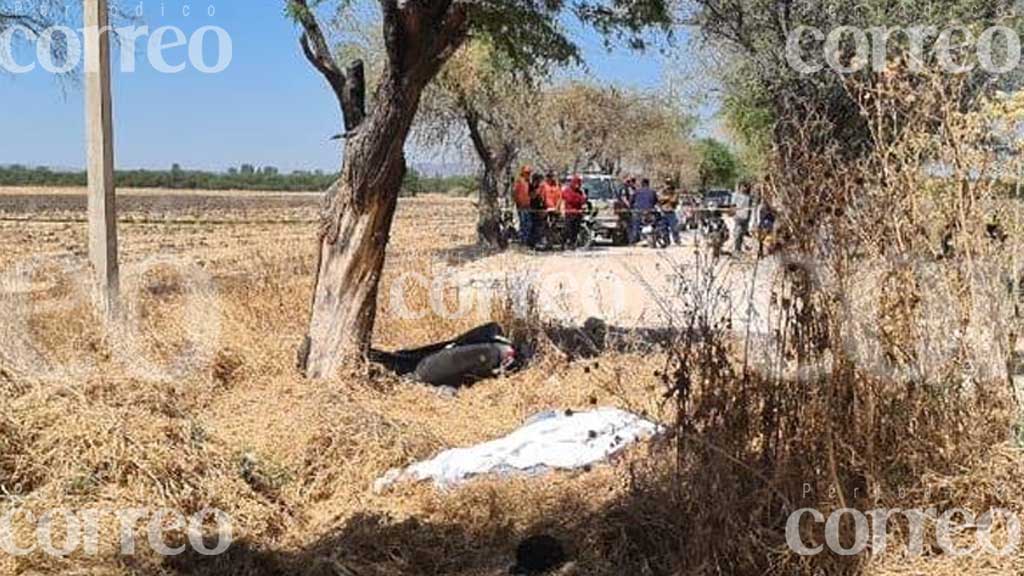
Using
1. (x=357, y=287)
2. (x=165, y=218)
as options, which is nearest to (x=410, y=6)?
(x=357, y=287)

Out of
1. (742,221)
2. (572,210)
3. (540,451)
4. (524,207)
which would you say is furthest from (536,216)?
(540,451)

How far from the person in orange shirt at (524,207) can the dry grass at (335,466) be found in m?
13.2

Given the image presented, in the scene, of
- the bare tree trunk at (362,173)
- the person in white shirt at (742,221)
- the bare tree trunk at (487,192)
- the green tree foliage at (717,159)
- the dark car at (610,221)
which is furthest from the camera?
the green tree foliage at (717,159)

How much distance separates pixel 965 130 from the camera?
4078 millimetres

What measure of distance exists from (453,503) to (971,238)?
2706 mm

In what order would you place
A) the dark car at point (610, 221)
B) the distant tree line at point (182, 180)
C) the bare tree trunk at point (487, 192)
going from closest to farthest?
the bare tree trunk at point (487, 192), the dark car at point (610, 221), the distant tree line at point (182, 180)

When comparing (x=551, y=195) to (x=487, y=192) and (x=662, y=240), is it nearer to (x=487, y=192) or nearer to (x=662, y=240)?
(x=487, y=192)

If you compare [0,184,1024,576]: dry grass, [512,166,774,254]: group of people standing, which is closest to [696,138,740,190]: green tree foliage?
[512,166,774,254]: group of people standing

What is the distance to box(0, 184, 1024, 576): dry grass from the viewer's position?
4125 millimetres

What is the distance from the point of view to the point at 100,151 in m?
8.93

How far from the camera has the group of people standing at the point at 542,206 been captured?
2188 centimetres

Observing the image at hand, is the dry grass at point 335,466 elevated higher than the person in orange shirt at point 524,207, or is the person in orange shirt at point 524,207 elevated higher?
the person in orange shirt at point 524,207

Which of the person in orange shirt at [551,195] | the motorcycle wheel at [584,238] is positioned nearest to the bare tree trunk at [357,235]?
the person in orange shirt at [551,195]

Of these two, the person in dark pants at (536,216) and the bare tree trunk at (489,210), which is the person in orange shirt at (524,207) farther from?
the bare tree trunk at (489,210)
